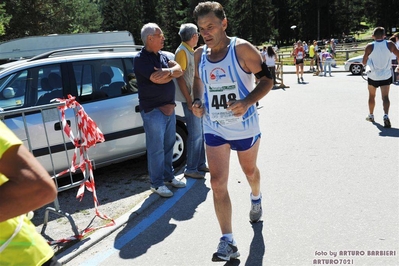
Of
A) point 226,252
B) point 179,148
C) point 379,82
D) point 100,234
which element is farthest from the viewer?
point 379,82

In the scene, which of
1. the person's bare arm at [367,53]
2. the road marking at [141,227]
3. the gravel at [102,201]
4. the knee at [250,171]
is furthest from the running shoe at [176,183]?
the person's bare arm at [367,53]

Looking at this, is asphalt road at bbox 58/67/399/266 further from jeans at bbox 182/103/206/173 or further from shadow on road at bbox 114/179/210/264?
jeans at bbox 182/103/206/173

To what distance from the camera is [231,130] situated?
389 cm

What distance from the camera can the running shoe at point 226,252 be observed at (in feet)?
12.1

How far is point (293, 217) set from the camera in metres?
4.57

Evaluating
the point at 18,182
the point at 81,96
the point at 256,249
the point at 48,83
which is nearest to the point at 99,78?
the point at 81,96

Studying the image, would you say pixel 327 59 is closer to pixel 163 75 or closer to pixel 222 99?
pixel 163 75

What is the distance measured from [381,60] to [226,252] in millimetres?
6680

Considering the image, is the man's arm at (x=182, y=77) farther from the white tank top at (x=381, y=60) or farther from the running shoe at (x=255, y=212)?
the white tank top at (x=381, y=60)

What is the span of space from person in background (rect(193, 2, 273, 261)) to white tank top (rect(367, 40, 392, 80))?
5.89 metres

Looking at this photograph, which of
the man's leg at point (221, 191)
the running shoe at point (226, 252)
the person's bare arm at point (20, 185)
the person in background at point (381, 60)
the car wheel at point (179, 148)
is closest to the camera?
the person's bare arm at point (20, 185)

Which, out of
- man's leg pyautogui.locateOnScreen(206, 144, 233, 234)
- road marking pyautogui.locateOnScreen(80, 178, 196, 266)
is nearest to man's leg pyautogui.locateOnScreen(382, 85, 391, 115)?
road marking pyautogui.locateOnScreen(80, 178, 196, 266)

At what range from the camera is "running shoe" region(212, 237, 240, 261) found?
3680 mm

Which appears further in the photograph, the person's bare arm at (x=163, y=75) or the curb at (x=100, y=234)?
the person's bare arm at (x=163, y=75)
